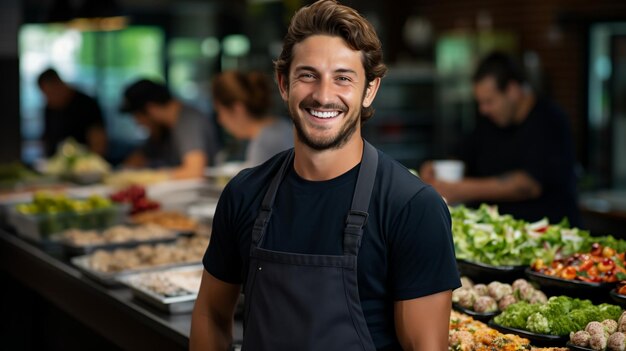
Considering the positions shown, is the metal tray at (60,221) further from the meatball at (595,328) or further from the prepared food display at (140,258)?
the meatball at (595,328)

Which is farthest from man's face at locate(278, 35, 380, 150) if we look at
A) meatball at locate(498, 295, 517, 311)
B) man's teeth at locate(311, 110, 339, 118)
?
meatball at locate(498, 295, 517, 311)

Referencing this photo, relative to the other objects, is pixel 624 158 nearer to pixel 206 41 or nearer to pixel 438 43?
pixel 438 43

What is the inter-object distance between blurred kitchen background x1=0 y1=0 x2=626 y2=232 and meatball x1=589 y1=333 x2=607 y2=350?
283 cm

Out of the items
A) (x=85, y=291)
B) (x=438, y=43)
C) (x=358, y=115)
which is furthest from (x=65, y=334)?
(x=438, y=43)

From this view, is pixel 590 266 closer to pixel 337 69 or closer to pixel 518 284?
pixel 518 284

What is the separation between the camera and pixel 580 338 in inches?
97.0

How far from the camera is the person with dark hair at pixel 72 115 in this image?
9.24 m

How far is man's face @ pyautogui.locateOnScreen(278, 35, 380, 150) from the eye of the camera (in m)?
2.20

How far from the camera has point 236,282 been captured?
2.52 meters

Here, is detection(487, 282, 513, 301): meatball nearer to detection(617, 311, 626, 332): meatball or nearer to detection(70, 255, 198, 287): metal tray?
detection(617, 311, 626, 332): meatball

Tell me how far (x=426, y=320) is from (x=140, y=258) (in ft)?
7.22

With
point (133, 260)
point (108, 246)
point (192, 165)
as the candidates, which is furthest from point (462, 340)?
point (192, 165)

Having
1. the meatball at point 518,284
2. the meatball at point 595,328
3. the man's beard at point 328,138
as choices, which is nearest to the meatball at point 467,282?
the meatball at point 518,284

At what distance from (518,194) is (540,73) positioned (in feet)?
14.0
